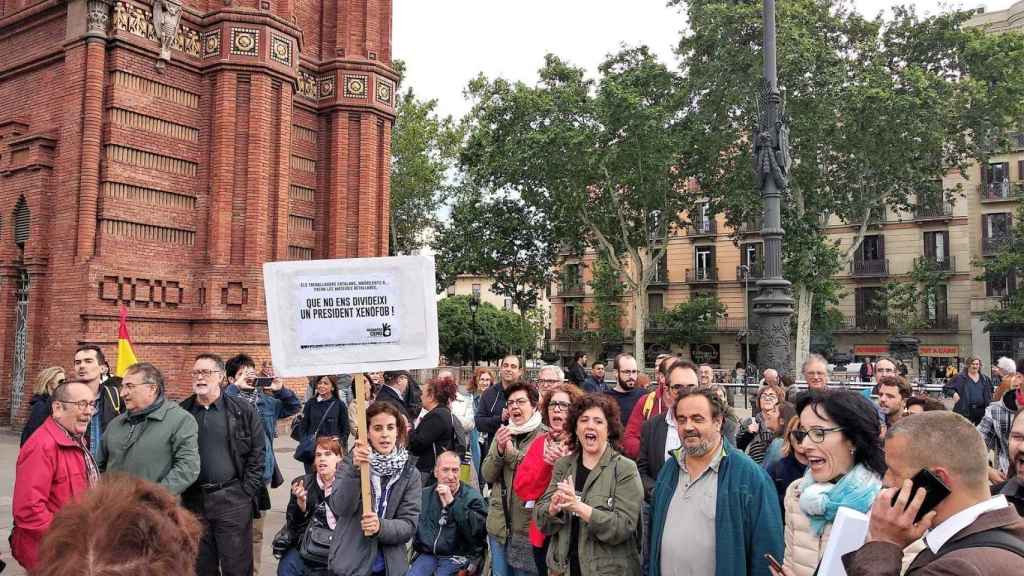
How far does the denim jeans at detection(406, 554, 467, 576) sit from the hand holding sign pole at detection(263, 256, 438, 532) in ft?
3.24

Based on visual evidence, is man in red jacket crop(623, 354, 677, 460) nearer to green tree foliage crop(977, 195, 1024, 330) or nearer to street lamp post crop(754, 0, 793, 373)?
street lamp post crop(754, 0, 793, 373)

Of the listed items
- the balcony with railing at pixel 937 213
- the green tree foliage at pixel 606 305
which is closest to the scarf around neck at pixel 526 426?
the green tree foliage at pixel 606 305

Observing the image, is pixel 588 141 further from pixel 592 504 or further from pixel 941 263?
pixel 941 263

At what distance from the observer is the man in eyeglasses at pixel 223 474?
5.39m

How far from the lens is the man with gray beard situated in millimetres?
3564

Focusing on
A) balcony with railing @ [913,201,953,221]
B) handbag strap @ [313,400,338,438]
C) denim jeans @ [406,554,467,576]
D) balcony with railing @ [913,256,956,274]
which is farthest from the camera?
balcony with railing @ [913,201,953,221]

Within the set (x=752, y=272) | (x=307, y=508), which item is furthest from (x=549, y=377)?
(x=752, y=272)

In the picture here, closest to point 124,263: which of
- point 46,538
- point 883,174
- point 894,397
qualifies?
point 894,397

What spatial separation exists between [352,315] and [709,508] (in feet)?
7.64

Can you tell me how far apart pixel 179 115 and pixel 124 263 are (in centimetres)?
314

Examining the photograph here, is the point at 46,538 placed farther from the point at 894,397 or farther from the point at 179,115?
the point at 179,115

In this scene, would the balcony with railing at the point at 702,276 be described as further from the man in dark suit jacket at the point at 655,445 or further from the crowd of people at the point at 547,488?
the man in dark suit jacket at the point at 655,445

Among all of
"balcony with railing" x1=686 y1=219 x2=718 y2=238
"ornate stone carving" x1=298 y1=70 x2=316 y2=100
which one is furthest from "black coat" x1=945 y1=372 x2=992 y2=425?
"balcony with railing" x1=686 y1=219 x2=718 y2=238

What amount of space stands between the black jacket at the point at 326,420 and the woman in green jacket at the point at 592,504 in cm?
395
